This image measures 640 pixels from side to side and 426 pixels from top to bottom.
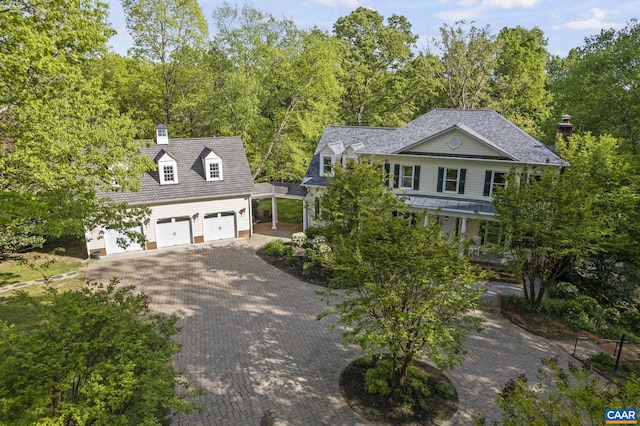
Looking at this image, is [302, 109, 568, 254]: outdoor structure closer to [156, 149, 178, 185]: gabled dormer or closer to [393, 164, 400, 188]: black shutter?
[393, 164, 400, 188]: black shutter

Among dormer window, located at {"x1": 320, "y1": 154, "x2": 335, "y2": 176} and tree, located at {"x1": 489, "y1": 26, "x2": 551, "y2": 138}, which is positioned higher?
tree, located at {"x1": 489, "y1": 26, "x2": 551, "y2": 138}

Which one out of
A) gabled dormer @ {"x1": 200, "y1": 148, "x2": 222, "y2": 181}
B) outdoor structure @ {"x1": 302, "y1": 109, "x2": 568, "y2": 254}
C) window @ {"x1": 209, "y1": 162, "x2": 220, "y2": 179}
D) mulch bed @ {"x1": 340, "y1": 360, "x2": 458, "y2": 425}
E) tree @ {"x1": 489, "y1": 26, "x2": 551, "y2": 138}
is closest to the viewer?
mulch bed @ {"x1": 340, "y1": 360, "x2": 458, "y2": 425}

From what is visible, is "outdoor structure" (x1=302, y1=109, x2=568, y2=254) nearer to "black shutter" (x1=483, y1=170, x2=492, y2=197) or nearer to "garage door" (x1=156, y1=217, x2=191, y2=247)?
"black shutter" (x1=483, y1=170, x2=492, y2=197)

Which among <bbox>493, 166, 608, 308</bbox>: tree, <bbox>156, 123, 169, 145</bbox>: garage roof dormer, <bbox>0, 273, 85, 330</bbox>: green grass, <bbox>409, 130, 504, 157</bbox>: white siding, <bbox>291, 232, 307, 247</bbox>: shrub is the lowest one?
<bbox>0, 273, 85, 330</bbox>: green grass

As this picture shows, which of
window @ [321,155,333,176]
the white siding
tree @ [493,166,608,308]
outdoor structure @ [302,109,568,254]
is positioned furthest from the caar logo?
window @ [321,155,333,176]

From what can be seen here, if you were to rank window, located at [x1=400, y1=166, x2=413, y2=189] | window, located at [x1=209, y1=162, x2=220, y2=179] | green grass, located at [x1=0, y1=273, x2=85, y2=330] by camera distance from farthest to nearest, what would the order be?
window, located at [x1=209, y1=162, x2=220, y2=179] → window, located at [x1=400, y1=166, x2=413, y2=189] → green grass, located at [x1=0, y1=273, x2=85, y2=330]

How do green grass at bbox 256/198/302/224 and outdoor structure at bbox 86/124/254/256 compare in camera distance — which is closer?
outdoor structure at bbox 86/124/254/256

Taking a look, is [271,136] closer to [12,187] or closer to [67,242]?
[67,242]
